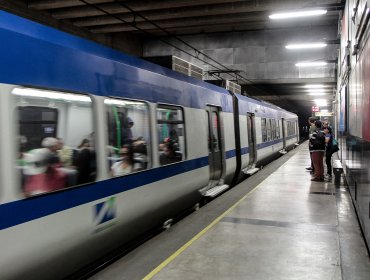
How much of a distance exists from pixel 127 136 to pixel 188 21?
12638 millimetres

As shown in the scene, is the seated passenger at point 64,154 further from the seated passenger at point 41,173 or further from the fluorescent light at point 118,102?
the fluorescent light at point 118,102

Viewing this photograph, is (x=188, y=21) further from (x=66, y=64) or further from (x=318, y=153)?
(x=66, y=64)

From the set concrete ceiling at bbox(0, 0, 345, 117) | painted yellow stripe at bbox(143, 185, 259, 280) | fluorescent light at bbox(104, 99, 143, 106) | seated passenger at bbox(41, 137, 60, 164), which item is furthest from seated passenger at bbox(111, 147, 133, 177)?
concrete ceiling at bbox(0, 0, 345, 117)

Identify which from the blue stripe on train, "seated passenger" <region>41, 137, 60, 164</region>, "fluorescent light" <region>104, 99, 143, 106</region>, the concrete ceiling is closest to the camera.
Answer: the blue stripe on train

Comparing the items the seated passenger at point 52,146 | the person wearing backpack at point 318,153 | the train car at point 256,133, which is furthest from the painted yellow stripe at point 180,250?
the train car at point 256,133

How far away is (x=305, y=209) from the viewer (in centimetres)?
740

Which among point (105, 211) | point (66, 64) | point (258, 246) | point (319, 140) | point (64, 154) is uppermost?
point (66, 64)

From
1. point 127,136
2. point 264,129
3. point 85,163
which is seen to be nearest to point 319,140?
point 264,129

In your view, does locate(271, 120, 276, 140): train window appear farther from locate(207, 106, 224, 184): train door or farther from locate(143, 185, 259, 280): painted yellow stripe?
locate(143, 185, 259, 280): painted yellow stripe

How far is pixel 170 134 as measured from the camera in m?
6.63

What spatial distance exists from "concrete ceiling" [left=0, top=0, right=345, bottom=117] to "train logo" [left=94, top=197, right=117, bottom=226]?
6.37m

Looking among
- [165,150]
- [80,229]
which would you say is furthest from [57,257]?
[165,150]

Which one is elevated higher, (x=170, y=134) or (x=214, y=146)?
(x=170, y=134)

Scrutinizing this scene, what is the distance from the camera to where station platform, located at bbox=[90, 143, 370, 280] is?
440cm
